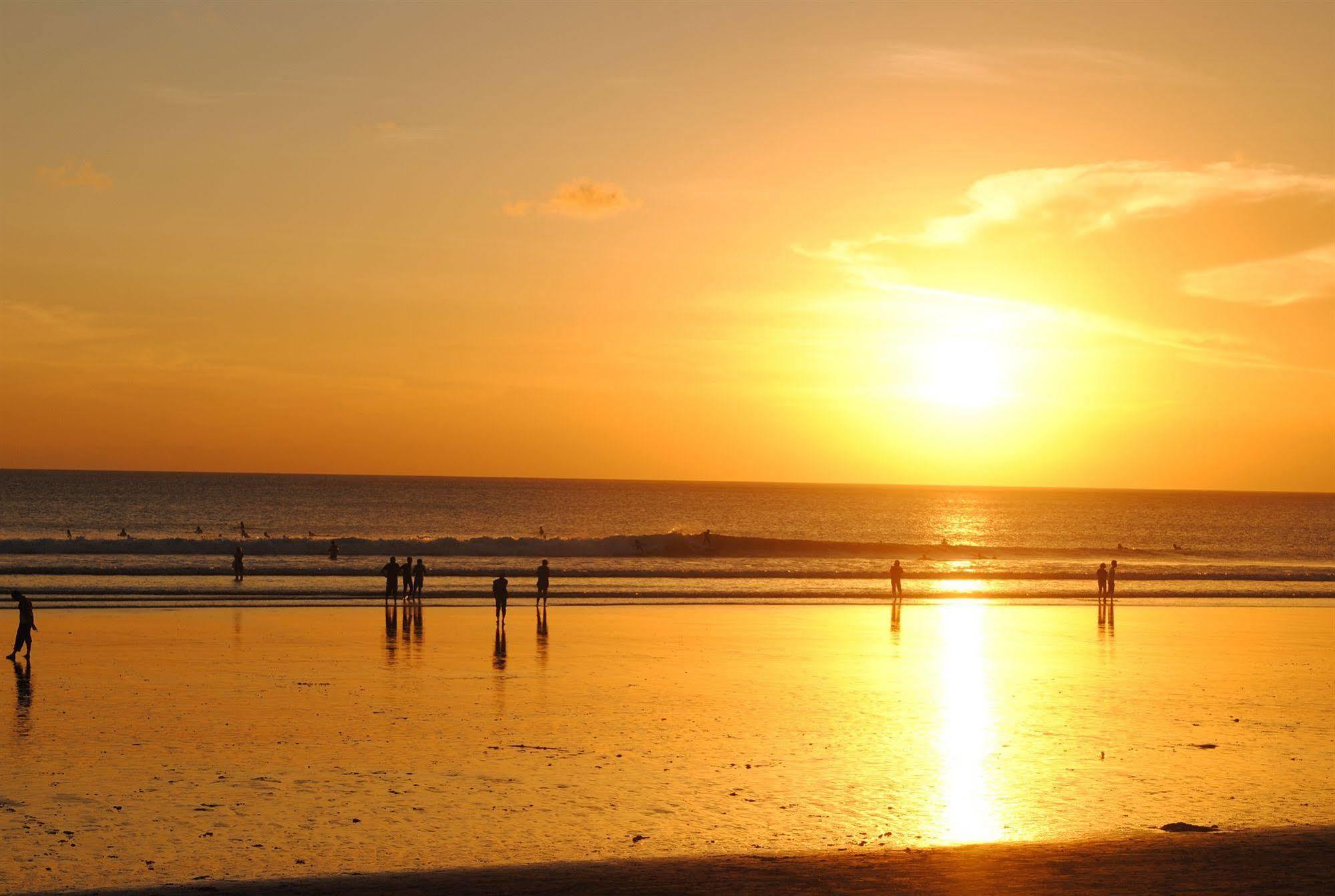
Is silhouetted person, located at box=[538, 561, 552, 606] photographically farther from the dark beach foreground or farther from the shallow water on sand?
the dark beach foreground

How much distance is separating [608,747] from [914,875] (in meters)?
6.59

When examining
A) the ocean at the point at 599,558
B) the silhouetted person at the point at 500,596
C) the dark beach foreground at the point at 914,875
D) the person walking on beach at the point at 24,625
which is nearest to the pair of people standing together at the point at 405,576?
the ocean at the point at 599,558

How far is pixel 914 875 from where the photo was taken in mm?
11281

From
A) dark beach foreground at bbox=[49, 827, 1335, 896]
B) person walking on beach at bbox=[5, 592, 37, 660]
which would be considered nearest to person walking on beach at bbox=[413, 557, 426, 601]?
person walking on beach at bbox=[5, 592, 37, 660]

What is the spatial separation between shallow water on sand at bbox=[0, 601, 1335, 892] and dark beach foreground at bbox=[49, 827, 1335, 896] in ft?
1.44

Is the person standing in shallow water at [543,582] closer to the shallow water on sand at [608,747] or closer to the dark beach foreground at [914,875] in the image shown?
the shallow water on sand at [608,747]

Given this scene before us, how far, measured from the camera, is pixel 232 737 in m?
17.3

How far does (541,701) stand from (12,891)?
10.9 meters

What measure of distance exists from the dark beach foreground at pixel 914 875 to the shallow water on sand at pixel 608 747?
0.44 m

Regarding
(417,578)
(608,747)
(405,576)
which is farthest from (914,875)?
(405,576)

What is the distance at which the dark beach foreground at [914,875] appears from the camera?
35.4 ft

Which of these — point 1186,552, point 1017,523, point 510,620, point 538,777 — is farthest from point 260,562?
point 1017,523

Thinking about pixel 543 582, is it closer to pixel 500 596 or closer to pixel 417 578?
pixel 417 578

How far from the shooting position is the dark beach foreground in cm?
1080
